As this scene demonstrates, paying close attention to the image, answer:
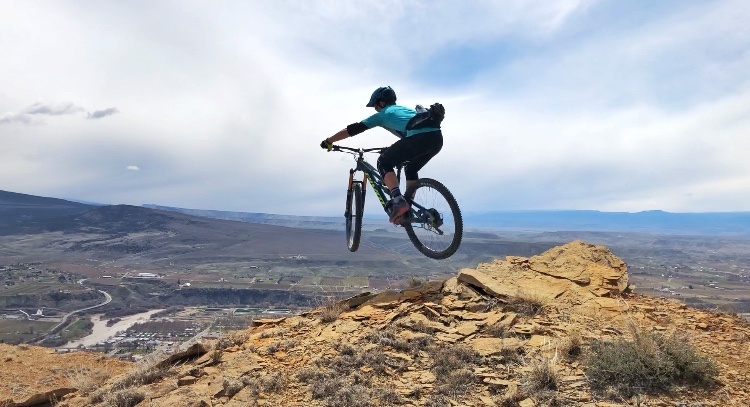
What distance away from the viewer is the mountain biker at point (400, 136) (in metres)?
7.73

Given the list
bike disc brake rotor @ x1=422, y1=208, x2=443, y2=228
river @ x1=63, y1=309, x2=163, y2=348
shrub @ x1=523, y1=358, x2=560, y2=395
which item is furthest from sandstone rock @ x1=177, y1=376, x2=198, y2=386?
river @ x1=63, y1=309, x2=163, y2=348

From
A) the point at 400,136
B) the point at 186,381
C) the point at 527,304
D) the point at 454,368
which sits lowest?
the point at 186,381

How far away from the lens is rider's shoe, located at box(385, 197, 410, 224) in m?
8.13

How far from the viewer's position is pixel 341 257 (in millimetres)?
150000

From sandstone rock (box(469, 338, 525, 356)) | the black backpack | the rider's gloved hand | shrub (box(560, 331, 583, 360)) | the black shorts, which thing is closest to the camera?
shrub (box(560, 331, 583, 360))

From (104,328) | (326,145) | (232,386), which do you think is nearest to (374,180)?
(326,145)

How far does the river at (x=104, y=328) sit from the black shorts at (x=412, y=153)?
169 ft

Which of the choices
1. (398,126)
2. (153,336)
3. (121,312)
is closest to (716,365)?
(398,126)

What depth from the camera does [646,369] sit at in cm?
522

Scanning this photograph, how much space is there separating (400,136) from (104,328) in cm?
6722

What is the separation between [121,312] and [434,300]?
262 ft

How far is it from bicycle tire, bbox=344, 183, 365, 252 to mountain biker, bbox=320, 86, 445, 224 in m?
1.43

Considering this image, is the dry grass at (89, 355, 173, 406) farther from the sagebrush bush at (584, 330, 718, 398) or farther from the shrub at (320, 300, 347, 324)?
the sagebrush bush at (584, 330, 718, 398)

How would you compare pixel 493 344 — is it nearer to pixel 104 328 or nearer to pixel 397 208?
pixel 397 208
